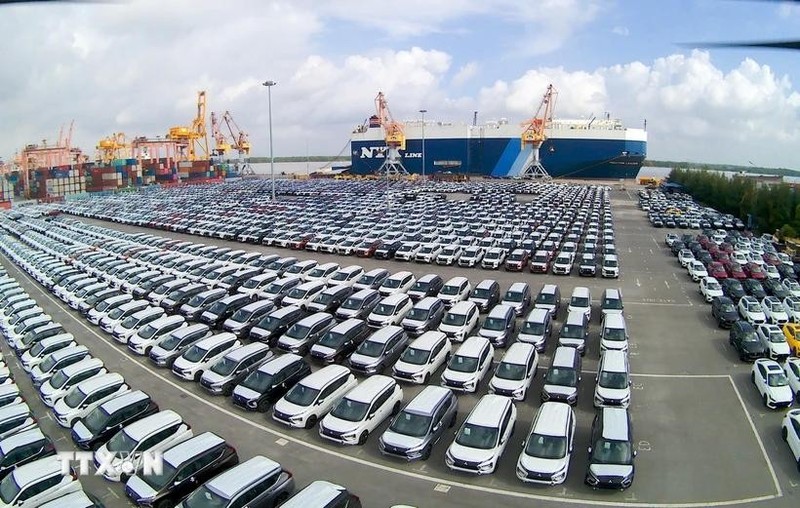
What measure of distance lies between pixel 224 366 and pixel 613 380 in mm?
9750

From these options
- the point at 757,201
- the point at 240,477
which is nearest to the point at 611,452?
the point at 240,477

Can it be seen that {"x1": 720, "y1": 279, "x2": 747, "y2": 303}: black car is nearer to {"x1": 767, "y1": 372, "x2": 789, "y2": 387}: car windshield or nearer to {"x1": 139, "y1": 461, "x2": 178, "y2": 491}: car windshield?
{"x1": 767, "y1": 372, "x2": 789, "y2": 387}: car windshield

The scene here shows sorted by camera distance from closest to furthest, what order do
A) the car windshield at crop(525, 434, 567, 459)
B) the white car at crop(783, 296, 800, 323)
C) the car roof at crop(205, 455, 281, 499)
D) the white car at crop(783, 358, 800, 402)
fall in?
the car roof at crop(205, 455, 281, 499), the car windshield at crop(525, 434, 567, 459), the white car at crop(783, 358, 800, 402), the white car at crop(783, 296, 800, 323)

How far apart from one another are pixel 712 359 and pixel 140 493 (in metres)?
15.1

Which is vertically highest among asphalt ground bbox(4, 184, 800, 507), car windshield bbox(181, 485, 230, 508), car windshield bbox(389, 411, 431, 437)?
car windshield bbox(389, 411, 431, 437)

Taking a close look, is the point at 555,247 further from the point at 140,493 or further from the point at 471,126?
the point at 471,126

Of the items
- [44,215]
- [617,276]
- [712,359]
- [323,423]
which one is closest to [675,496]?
[323,423]

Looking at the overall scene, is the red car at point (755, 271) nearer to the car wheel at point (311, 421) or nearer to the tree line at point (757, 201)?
the tree line at point (757, 201)

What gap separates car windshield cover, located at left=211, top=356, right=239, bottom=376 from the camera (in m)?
13.8

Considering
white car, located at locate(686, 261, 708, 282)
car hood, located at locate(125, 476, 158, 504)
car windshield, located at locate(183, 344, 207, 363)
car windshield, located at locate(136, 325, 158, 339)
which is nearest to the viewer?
car hood, located at locate(125, 476, 158, 504)

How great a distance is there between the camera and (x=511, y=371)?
13016 millimetres

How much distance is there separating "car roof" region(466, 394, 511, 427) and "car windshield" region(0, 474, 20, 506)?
8.08 meters

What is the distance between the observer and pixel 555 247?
3030cm

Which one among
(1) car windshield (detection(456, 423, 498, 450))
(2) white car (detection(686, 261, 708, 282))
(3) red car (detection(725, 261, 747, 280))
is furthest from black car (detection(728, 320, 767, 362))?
(3) red car (detection(725, 261, 747, 280))
